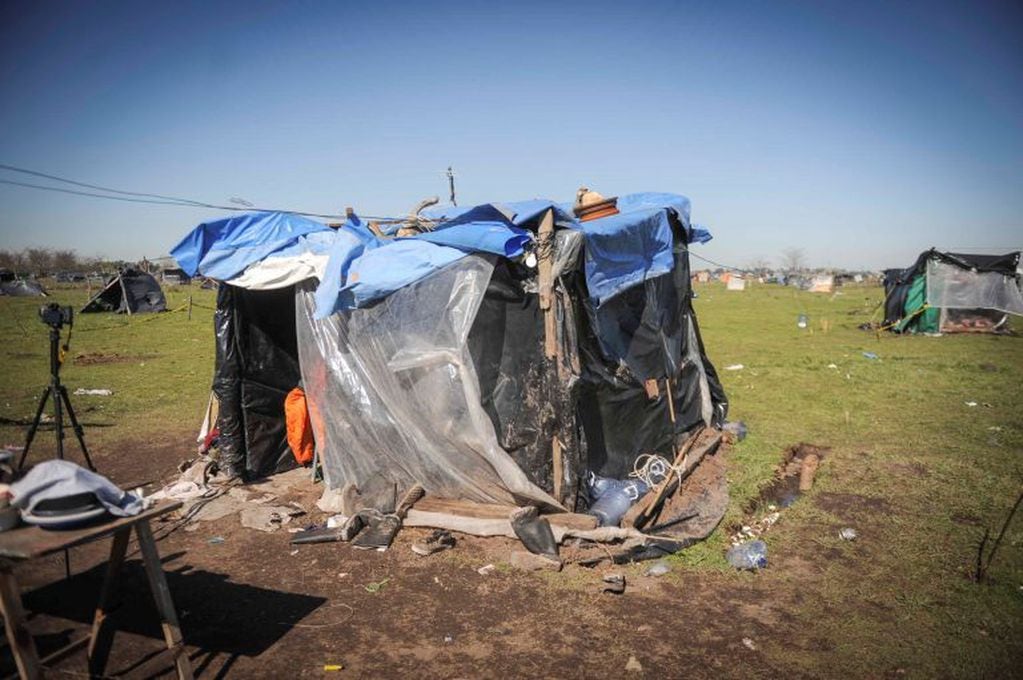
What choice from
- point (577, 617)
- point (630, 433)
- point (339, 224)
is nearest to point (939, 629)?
point (577, 617)

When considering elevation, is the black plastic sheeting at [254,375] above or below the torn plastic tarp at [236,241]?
below

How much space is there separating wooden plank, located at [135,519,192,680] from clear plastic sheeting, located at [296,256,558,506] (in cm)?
246

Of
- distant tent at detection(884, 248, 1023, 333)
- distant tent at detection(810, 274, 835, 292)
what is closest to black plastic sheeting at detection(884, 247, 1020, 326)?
distant tent at detection(884, 248, 1023, 333)

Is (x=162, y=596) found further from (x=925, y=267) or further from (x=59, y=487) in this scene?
(x=925, y=267)

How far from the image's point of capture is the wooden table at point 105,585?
2.70m

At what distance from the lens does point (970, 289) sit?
1980 cm

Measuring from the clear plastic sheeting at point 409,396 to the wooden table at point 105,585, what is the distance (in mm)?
2458

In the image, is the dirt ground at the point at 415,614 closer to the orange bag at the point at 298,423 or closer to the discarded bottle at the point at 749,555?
A: the discarded bottle at the point at 749,555

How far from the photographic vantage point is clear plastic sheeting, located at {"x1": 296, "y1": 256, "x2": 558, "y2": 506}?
5.26 m

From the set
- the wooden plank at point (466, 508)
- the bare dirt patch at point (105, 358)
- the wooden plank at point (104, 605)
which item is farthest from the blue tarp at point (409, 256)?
the bare dirt patch at point (105, 358)

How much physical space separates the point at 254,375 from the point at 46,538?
4284 millimetres

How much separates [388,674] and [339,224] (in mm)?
4787

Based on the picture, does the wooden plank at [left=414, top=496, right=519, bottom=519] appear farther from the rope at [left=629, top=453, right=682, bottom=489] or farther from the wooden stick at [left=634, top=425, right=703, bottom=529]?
the rope at [left=629, top=453, right=682, bottom=489]

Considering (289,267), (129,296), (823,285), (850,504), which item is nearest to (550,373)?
(289,267)
